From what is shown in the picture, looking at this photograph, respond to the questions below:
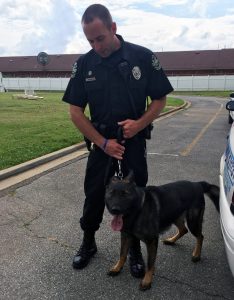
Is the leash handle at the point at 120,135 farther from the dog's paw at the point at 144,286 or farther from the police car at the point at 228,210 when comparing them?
the dog's paw at the point at 144,286

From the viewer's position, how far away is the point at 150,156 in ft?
27.6

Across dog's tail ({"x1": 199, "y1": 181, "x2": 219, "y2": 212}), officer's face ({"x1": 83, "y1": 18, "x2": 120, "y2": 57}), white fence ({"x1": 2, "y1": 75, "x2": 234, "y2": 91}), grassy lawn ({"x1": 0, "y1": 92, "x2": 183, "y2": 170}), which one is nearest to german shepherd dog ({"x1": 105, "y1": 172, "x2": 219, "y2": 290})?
dog's tail ({"x1": 199, "y1": 181, "x2": 219, "y2": 212})

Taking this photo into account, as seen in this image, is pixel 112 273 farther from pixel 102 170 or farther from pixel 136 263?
→ pixel 102 170

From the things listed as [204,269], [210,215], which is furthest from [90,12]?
[210,215]

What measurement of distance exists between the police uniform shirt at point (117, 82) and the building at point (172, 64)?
5379cm

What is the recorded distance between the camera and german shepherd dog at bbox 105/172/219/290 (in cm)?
295

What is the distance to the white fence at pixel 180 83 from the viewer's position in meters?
47.5

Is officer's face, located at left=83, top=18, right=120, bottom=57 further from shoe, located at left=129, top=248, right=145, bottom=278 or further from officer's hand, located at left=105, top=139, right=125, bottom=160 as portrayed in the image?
shoe, located at left=129, top=248, right=145, bottom=278

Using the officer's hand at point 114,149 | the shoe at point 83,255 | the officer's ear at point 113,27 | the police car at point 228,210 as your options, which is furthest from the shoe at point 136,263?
the officer's ear at point 113,27

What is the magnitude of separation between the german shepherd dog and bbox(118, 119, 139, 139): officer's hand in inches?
13.3

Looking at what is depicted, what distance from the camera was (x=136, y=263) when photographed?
140 inches

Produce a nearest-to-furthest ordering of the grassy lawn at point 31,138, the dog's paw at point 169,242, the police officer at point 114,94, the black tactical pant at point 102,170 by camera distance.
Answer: the police officer at point 114,94, the black tactical pant at point 102,170, the dog's paw at point 169,242, the grassy lawn at point 31,138

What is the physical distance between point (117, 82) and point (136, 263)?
5.33 feet

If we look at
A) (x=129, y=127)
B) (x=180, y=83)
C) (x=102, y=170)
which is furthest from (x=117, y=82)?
(x=180, y=83)
